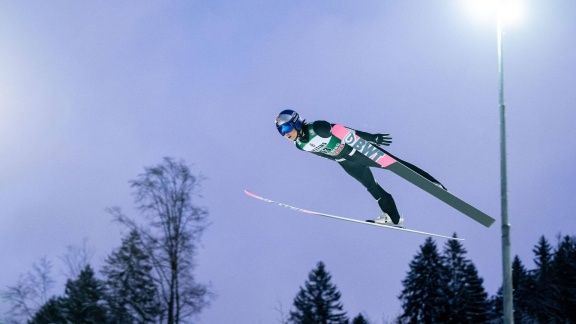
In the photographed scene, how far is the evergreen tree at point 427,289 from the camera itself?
48.3m

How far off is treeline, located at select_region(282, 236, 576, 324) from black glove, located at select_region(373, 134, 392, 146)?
36.3 metres

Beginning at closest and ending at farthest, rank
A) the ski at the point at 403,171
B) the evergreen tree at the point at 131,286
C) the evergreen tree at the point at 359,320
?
the ski at the point at 403,171
the evergreen tree at the point at 131,286
the evergreen tree at the point at 359,320

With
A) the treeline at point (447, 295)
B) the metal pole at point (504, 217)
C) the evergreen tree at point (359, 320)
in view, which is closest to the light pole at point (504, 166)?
the metal pole at point (504, 217)

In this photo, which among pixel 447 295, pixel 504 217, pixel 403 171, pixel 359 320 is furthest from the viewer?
pixel 359 320

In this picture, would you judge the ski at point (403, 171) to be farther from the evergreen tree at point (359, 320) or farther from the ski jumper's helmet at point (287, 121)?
the evergreen tree at point (359, 320)

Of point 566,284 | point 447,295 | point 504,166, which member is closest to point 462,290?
point 447,295

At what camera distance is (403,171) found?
990cm

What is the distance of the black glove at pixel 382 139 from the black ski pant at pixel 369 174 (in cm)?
14

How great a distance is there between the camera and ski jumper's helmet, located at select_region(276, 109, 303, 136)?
8.51 metres

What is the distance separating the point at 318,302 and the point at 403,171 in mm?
43713

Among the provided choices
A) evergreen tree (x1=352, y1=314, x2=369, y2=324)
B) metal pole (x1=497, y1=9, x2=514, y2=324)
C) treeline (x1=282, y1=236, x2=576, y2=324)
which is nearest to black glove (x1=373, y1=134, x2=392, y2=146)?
metal pole (x1=497, y1=9, x2=514, y2=324)

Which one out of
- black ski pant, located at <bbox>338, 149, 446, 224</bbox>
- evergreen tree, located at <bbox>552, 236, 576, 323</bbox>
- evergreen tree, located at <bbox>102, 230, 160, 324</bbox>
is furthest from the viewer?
evergreen tree, located at <bbox>552, 236, 576, 323</bbox>

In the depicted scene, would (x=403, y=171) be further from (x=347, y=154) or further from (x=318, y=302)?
(x=318, y=302)

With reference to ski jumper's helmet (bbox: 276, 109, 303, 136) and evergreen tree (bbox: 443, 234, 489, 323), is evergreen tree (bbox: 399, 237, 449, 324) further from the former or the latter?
ski jumper's helmet (bbox: 276, 109, 303, 136)
